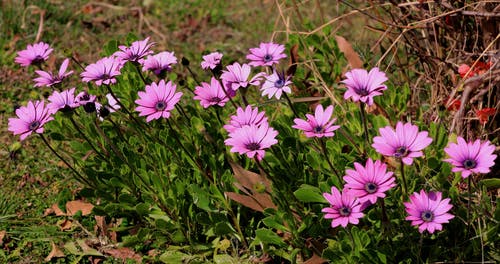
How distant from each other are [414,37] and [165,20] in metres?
2.28

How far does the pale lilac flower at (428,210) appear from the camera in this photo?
1865 mm

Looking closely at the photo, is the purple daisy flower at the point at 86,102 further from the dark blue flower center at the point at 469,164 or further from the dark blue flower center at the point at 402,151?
the dark blue flower center at the point at 469,164

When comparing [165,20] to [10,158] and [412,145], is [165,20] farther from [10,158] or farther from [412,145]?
[412,145]

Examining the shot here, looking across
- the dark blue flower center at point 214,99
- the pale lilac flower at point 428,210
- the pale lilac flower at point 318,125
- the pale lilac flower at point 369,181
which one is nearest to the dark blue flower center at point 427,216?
the pale lilac flower at point 428,210

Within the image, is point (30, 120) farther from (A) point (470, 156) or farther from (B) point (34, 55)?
(A) point (470, 156)

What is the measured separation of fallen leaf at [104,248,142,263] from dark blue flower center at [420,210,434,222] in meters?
1.22

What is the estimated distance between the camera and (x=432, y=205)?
1.92 meters

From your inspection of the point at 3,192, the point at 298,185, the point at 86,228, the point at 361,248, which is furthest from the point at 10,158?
the point at 361,248

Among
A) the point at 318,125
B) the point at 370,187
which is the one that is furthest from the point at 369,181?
the point at 318,125

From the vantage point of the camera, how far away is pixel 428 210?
1.92m

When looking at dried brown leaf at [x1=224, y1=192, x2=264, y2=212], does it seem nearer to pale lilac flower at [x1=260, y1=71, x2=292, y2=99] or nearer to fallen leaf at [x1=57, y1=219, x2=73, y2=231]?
pale lilac flower at [x1=260, y1=71, x2=292, y2=99]

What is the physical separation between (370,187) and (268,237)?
22.9 inches

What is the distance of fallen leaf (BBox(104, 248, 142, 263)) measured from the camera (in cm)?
266

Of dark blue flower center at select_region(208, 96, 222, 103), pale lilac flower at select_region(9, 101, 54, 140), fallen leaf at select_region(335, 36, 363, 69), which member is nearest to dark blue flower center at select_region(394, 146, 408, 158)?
dark blue flower center at select_region(208, 96, 222, 103)
